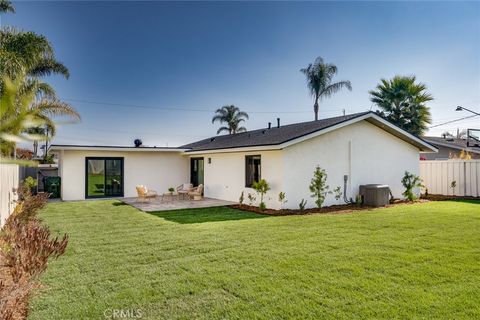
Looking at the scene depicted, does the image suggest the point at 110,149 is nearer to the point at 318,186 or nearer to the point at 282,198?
the point at 282,198

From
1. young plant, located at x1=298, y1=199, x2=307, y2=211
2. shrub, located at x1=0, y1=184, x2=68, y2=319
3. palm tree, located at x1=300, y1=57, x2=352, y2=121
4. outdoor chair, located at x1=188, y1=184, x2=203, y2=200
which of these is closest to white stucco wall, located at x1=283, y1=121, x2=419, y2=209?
young plant, located at x1=298, y1=199, x2=307, y2=211

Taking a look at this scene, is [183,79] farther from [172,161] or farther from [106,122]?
[106,122]

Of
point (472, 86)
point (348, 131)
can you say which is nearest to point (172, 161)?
point (348, 131)

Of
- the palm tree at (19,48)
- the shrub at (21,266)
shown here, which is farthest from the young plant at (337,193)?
the palm tree at (19,48)

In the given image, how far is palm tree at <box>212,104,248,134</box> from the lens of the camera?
3784 centimetres

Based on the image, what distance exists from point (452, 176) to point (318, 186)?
993cm

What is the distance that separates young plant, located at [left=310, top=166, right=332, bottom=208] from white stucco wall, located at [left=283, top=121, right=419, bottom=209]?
0.25 meters

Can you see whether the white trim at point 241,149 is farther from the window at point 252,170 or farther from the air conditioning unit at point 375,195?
the air conditioning unit at point 375,195

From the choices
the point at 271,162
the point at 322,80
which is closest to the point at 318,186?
the point at 271,162

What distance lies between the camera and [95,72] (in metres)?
20.1

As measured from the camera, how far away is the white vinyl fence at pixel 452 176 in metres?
16.7

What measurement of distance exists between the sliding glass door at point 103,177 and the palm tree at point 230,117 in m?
21.2

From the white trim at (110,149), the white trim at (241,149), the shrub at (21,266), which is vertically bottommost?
the shrub at (21,266)

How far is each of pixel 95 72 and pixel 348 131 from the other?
52.7ft
